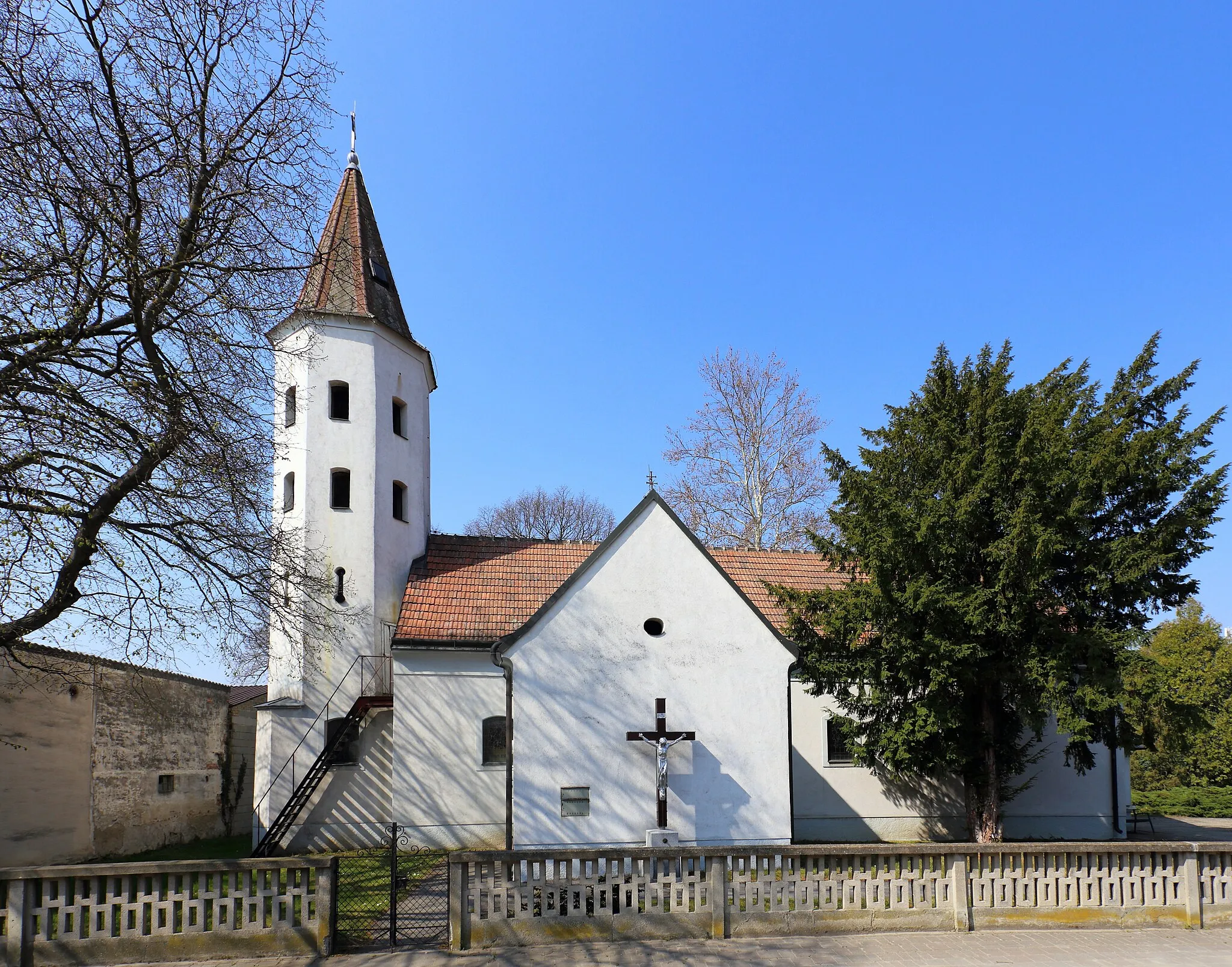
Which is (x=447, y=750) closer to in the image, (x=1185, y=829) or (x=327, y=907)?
(x=327, y=907)

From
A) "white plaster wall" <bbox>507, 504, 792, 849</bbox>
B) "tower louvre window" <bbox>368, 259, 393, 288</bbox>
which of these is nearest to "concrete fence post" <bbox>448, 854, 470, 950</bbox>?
"white plaster wall" <bbox>507, 504, 792, 849</bbox>

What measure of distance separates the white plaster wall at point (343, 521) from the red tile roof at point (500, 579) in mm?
898

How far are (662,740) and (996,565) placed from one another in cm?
802

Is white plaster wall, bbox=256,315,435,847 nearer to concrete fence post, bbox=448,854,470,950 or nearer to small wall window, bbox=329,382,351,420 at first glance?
small wall window, bbox=329,382,351,420

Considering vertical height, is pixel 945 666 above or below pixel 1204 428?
below

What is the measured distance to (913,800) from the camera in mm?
20562

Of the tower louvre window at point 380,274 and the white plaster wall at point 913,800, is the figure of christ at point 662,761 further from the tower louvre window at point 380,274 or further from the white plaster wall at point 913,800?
the tower louvre window at point 380,274

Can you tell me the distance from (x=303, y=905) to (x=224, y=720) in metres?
18.9

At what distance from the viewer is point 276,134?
10141 mm

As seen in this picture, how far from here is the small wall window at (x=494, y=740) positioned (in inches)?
768

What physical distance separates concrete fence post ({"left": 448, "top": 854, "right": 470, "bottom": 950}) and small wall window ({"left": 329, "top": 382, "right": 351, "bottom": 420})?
1419 cm

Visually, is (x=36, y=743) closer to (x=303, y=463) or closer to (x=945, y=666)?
(x=303, y=463)

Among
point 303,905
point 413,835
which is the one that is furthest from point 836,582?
point 303,905

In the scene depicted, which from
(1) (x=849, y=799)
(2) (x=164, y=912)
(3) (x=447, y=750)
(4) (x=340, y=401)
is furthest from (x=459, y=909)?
(4) (x=340, y=401)
